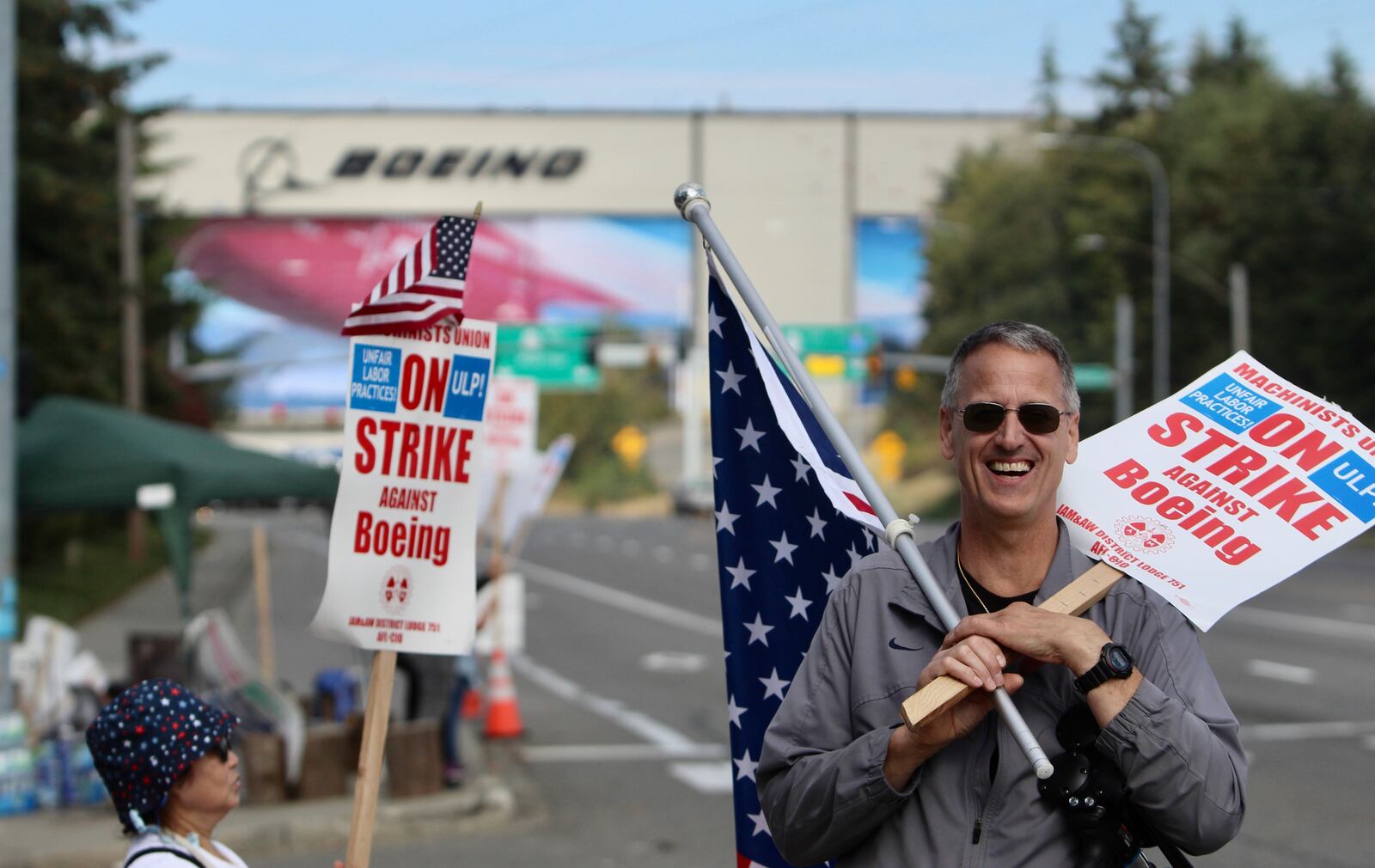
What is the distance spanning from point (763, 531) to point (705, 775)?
9089mm

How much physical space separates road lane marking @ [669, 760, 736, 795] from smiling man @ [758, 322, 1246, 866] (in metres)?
9.00

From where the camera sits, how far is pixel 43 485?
13164 millimetres

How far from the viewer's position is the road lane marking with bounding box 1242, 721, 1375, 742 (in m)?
13.7

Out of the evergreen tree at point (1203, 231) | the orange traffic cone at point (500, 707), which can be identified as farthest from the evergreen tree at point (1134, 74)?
the orange traffic cone at point (500, 707)

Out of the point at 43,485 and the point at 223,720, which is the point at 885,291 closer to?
the point at 43,485

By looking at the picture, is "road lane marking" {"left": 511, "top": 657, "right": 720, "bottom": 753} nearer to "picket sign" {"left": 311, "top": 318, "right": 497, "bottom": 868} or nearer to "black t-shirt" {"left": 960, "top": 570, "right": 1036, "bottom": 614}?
"picket sign" {"left": 311, "top": 318, "right": 497, "bottom": 868}

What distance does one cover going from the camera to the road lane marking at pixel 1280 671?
17312 mm

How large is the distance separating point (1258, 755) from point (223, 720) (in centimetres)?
1066

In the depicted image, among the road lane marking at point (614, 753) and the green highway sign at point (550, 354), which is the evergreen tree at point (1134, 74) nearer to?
the green highway sign at point (550, 354)

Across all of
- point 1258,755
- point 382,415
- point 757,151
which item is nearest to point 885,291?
point 757,151

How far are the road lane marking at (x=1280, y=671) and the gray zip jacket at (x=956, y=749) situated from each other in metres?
15.3

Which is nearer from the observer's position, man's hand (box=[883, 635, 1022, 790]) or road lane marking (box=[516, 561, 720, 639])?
man's hand (box=[883, 635, 1022, 790])

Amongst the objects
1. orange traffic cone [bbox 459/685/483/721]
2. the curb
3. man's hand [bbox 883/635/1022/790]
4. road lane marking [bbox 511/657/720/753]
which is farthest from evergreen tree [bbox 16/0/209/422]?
man's hand [bbox 883/635/1022/790]

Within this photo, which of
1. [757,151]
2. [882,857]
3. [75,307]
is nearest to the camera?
[882,857]
